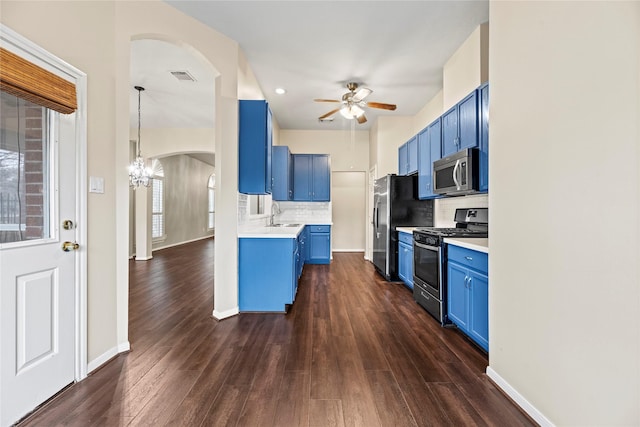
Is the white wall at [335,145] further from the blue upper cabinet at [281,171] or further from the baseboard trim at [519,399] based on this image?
the baseboard trim at [519,399]

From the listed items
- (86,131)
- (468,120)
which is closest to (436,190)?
(468,120)

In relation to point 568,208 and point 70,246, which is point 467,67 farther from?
point 70,246

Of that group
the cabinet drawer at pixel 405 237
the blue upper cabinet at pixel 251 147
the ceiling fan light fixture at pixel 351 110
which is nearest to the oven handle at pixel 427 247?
the cabinet drawer at pixel 405 237

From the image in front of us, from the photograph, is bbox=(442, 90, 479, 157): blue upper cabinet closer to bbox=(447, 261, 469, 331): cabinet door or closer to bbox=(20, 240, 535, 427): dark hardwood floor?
bbox=(447, 261, 469, 331): cabinet door

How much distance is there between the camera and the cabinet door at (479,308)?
2213mm

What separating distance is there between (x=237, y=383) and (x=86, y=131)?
1.97m

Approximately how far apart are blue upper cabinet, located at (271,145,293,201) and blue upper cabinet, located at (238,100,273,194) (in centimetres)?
218

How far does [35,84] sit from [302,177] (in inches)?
190

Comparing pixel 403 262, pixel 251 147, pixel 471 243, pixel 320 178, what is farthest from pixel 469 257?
pixel 320 178

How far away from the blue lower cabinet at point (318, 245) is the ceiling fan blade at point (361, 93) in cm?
276

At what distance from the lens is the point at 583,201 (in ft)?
4.23

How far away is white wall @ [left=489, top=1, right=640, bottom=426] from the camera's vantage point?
112 cm

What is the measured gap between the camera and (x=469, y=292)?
2.42m

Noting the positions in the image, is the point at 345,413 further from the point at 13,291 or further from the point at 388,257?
the point at 388,257
